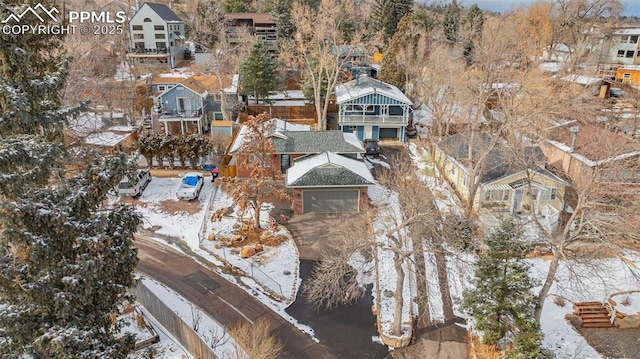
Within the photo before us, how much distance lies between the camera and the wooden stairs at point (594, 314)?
18.9 metres

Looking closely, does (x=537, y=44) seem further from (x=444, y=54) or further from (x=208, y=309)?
(x=208, y=309)

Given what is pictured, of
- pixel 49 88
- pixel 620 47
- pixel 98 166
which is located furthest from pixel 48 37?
pixel 620 47

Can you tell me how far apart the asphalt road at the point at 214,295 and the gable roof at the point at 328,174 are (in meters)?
7.72

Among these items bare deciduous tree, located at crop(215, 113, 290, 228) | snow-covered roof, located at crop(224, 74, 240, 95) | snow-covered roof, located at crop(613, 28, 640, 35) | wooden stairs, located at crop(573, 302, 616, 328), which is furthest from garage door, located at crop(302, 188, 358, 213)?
snow-covered roof, located at crop(613, 28, 640, 35)

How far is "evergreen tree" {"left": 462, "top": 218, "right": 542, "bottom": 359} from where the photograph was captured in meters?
15.5

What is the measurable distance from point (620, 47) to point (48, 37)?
64.6m

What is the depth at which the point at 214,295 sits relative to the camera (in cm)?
1956

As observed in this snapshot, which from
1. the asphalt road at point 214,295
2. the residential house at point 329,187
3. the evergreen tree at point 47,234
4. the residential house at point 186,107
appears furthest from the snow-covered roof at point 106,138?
the evergreen tree at point 47,234

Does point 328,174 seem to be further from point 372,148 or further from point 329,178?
point 372,148

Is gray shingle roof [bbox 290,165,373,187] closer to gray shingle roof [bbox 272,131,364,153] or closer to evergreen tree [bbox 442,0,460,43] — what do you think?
gray shingle roof [bbox 272,131,364,153]

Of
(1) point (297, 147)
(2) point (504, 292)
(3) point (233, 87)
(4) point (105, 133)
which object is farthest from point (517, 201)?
(4) point (105, 133)

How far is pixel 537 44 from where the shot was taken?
161 feet

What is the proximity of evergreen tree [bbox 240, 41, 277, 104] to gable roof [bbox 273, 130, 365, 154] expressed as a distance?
45.0ft

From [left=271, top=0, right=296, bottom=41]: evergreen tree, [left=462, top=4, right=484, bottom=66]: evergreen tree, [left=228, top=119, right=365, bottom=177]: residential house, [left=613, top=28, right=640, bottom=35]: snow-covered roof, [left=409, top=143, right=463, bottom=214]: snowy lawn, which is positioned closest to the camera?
[left=409, top=143, right=463, bottom=214]: snowy lawn
